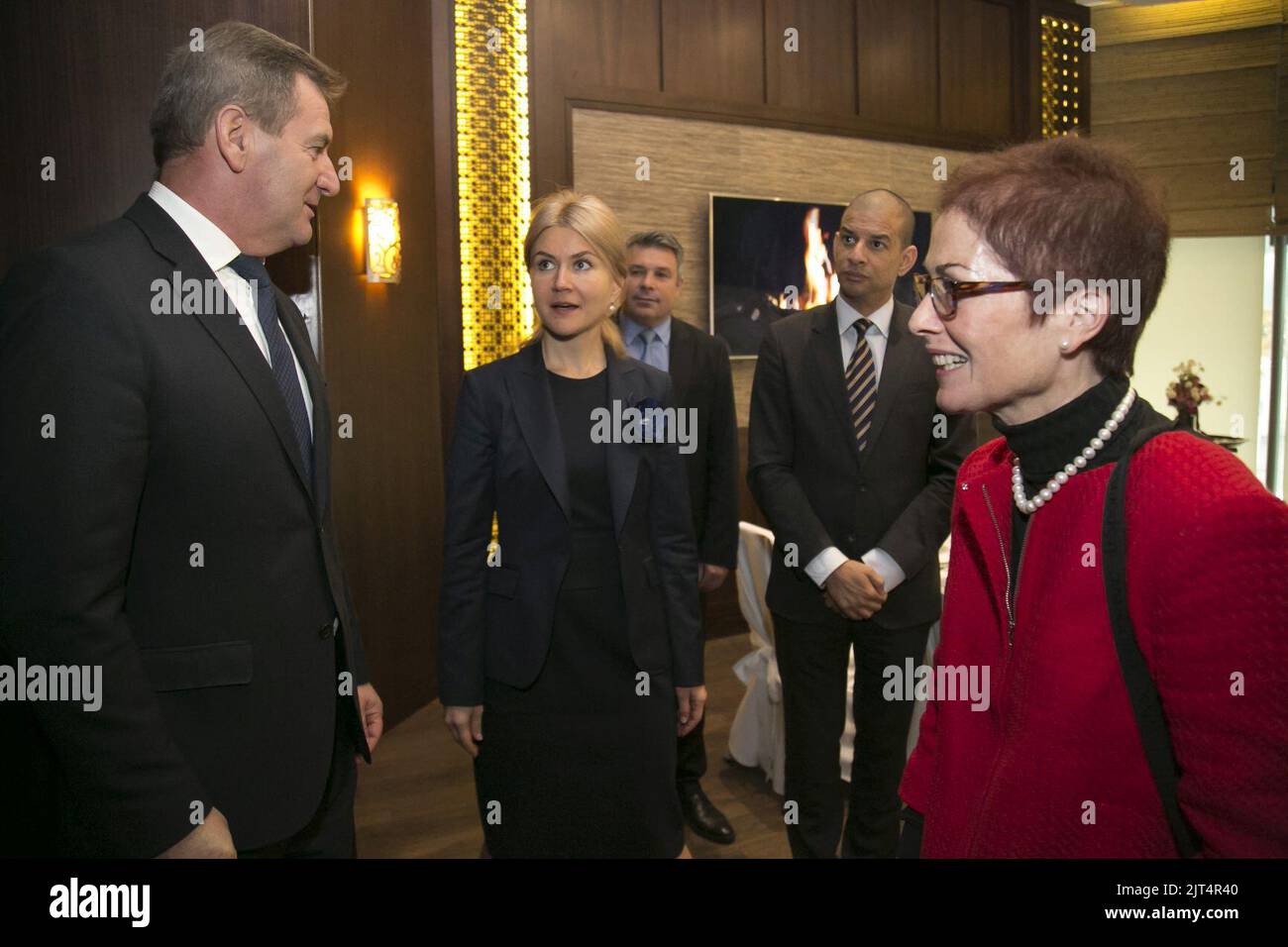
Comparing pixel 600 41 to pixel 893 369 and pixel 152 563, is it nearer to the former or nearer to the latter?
pixel 893 369

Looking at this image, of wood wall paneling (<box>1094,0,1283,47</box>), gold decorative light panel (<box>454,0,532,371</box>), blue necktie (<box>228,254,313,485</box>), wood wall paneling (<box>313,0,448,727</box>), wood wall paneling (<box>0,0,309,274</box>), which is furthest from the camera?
wood wall paneling (<box>1094,0,1283,47</box>)

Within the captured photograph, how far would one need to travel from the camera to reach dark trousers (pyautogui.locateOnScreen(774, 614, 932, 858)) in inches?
99.0

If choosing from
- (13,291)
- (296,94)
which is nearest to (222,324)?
(13,291)

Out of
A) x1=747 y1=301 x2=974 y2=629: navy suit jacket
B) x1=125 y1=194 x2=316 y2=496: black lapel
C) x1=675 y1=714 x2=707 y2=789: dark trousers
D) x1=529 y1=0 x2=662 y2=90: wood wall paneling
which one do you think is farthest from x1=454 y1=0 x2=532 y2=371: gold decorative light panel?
x1=125 y1=194 x2=316 y2=496: black lapel

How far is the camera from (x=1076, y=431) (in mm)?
1146

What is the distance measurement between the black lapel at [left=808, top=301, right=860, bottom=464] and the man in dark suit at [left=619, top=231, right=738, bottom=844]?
70 cm

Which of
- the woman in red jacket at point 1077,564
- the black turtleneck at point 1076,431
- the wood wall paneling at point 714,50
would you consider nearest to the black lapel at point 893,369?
the woman in red jacket at point 1077,564

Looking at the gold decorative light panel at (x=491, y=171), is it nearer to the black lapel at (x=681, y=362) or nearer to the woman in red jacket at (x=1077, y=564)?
the black lapel at (x=681, y=362)

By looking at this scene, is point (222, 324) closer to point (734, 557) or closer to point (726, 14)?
point (734, 557)

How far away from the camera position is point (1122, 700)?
3.37 ft

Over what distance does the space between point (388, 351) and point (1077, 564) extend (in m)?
3.77

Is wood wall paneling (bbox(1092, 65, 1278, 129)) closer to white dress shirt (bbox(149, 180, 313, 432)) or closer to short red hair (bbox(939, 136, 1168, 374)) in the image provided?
short red hair (bbox(939, 136, 1168, 374))

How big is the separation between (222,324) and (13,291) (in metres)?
0.27

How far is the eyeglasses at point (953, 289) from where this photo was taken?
3.85 ft
